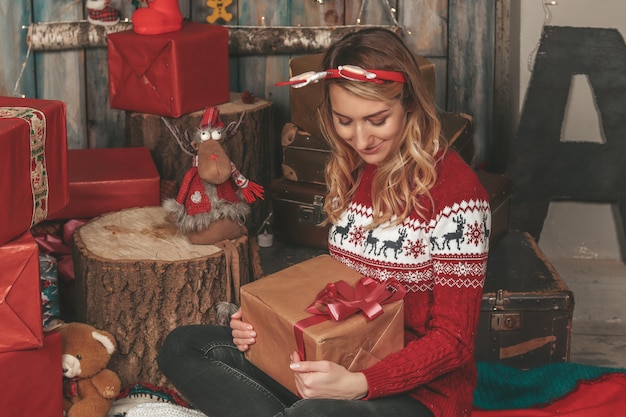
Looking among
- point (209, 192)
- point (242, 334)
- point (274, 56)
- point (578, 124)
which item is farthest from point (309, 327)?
point (274, 56)

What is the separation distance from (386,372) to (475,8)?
2.05 metres

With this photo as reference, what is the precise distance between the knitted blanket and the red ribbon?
80 centimetres

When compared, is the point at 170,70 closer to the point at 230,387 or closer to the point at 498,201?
the point at 498,201

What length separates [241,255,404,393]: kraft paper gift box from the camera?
179 cm

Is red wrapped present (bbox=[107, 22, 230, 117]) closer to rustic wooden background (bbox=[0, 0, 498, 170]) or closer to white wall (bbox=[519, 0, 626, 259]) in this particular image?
rustic wooden background (bbox=[0, 0, 498, 170])

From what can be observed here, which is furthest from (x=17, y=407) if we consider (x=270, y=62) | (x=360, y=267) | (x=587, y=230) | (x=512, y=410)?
(x=587, y=230)

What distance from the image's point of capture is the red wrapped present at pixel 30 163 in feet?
6.93

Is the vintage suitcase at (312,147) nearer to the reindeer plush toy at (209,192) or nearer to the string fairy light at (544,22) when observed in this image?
the string fairy light at (544,22)

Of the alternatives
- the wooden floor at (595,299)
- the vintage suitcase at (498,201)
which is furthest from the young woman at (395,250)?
the wooden floor at (595,299)

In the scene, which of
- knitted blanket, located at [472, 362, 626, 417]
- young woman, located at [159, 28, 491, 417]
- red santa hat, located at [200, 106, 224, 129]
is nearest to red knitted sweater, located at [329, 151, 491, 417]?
young woman, located at [159, 28, 491, 417]

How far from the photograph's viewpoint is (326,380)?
1.78 meters

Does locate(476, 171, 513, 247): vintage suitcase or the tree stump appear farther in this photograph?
locate(476, 171, 513, 247): vintage suitcase

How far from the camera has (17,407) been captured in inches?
88.9

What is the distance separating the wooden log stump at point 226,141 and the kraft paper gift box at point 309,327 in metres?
1.23
